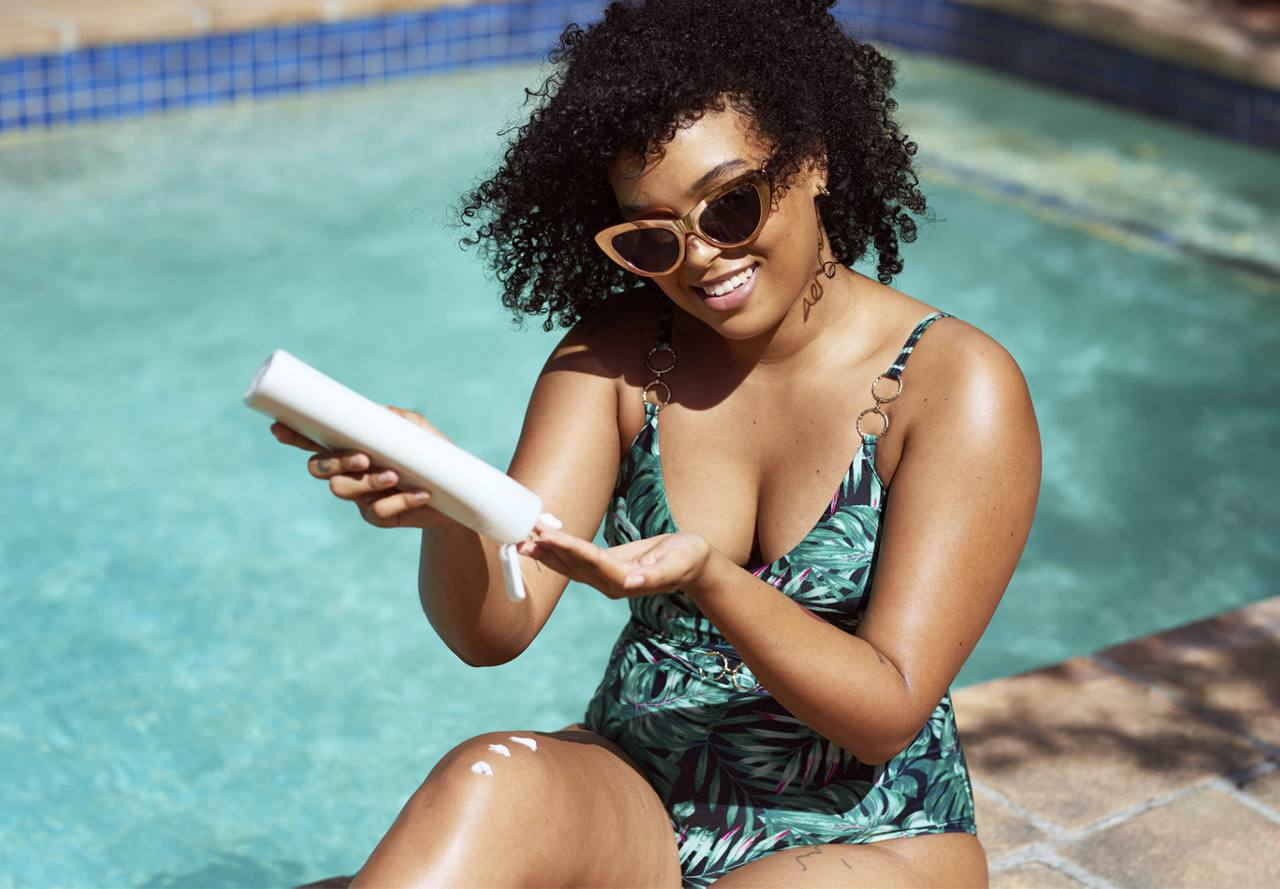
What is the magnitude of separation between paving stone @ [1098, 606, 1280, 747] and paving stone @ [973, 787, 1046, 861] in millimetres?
537

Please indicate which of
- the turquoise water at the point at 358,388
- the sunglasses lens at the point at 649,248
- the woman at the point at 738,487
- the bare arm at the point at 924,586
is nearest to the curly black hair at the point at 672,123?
the woman at the point at 738,487

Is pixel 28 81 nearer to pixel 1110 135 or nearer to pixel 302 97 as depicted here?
pixel 302 97

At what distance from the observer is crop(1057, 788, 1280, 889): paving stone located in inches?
105

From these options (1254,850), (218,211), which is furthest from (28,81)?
(1254,850)

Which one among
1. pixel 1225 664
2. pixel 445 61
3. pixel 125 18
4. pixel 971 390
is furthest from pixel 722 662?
pixel 445 61

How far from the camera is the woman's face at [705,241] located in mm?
2121

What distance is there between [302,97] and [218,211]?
140 centimetres

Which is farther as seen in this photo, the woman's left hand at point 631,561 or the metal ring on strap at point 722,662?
the metal ring on strap at point 722,662

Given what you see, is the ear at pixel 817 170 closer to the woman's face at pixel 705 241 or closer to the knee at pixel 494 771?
the woman's face at pixel 705 241

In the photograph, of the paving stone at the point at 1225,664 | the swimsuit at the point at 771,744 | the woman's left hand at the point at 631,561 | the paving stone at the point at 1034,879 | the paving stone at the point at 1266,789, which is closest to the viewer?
the woman's left hand at the point at 631,561

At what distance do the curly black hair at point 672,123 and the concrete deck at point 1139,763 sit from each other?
1.00 meters

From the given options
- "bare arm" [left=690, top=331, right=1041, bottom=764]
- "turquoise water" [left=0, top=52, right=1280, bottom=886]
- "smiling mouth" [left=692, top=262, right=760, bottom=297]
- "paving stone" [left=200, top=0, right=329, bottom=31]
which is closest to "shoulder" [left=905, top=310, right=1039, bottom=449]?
"bare arm" [left=690, top=331, right=1041, bottom=764]

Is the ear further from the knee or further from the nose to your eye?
the knee

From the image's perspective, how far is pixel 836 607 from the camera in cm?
219
